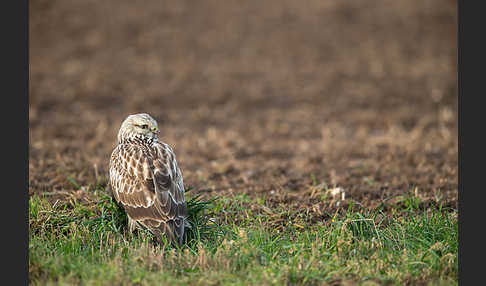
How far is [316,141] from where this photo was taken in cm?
1166

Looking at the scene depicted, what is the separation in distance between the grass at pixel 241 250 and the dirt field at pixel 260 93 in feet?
3.23

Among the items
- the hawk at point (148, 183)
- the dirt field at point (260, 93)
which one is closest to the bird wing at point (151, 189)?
the hawk at point (148, 183)

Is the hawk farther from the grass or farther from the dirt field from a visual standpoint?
the dirt field

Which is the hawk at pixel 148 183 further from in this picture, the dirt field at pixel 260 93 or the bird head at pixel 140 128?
the dirt field at pixel 260 93

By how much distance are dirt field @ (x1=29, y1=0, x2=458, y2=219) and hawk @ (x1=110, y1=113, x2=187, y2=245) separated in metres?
1.52

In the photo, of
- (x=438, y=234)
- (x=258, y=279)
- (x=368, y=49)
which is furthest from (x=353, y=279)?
(x=368, y=49)

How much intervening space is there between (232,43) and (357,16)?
440 centimetres

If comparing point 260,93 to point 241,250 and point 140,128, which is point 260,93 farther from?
point 241,250

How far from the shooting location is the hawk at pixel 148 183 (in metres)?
6.07

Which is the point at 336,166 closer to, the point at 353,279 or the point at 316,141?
the point at 316,141

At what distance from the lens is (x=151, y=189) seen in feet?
20.4

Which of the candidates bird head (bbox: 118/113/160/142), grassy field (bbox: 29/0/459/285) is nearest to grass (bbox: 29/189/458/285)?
grassy field (bbox: 29/0/459/285)

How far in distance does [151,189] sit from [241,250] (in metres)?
1.24

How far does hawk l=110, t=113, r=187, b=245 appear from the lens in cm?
607
